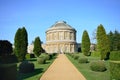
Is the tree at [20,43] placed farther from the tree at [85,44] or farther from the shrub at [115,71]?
the tree at [85,44]

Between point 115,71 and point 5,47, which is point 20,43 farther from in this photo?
point 115,71

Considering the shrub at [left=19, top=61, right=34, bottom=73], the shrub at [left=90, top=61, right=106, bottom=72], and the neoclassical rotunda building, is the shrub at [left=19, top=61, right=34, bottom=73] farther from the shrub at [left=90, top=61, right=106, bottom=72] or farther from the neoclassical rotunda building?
the neoclassical rotunda building

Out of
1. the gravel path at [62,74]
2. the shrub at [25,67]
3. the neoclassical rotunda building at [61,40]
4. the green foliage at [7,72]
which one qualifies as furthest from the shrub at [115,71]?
the neoclassical rotunda building at [61,40]

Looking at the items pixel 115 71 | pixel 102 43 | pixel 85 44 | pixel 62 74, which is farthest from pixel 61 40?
pixel 115 71

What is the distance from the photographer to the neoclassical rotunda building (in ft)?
324

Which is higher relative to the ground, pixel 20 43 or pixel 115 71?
pixel 20 43

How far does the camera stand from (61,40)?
100938 mm

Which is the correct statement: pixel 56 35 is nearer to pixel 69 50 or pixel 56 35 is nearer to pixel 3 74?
pixel 69 50

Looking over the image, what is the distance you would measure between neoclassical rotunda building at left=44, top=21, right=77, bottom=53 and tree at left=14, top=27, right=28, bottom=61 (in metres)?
62.9

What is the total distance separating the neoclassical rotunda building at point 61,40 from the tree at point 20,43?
6294 centimetres

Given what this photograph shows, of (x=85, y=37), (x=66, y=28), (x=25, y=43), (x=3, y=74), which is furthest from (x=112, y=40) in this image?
(x=3, y=74)

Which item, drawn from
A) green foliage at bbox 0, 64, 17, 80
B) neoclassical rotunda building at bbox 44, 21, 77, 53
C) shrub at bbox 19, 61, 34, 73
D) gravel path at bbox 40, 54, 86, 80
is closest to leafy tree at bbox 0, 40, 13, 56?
gravel path at bbox 40, 54, 86, 80

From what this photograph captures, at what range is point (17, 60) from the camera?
33.8m

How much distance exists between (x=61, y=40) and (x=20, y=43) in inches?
2638
